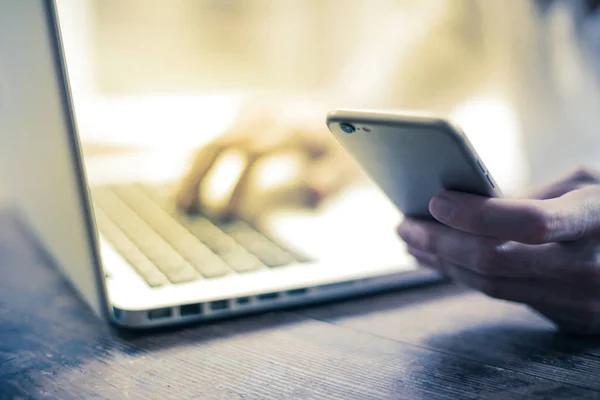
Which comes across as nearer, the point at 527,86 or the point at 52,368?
the point at 52,368

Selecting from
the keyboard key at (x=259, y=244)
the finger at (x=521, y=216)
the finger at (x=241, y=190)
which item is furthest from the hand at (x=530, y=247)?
the finger at (x=241, y=190)

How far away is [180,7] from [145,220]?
1.73 ft

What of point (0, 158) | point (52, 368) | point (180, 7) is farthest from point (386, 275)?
point (180, 7)

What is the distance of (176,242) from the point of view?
1.64 feet

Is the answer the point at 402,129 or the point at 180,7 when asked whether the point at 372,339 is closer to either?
the point at 402,129

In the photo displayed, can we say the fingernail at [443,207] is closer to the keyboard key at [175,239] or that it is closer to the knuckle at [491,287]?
the knuckle at [491,287]

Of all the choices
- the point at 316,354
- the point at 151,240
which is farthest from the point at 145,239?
the point at 316,354

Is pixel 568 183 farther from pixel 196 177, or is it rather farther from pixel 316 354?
pixel 196 177

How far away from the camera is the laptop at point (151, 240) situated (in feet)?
1.21

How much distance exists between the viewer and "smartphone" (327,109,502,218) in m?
0.29

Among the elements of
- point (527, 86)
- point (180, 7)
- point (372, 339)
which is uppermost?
point (180, 7)

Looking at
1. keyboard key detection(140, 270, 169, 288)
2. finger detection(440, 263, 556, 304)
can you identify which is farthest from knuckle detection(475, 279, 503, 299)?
Result: keyboard key detection(140, 270, 169, 288)

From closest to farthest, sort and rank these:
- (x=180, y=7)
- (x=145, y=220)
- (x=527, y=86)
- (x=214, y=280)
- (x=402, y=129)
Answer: (x=402, y=129), (x=214, y=280), (x=145, y=220), (x=527, y=86), (x=180, y=7)

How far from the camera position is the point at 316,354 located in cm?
36
